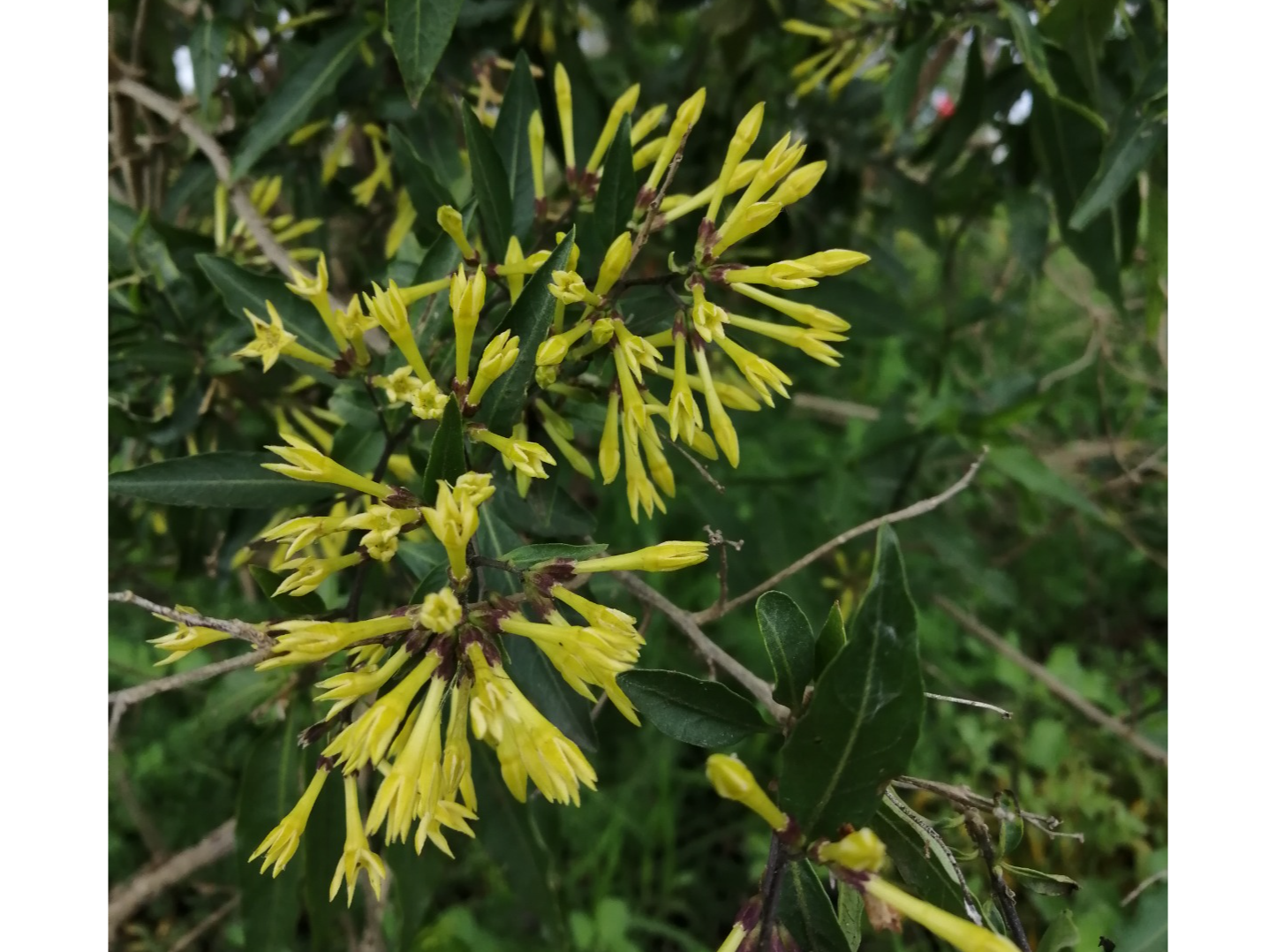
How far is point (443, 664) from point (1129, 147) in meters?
1.01

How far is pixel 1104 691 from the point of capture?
7.23 ft

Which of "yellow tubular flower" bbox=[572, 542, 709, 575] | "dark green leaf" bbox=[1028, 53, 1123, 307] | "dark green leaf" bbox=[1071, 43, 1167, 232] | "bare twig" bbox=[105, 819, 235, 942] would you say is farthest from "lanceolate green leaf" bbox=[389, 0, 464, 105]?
"bare twig" bbox=[105, 819, 235, 942]

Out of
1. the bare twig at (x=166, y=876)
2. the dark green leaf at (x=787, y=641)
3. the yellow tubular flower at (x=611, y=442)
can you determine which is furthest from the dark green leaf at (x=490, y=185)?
the bare twig at (x=166, y=876)

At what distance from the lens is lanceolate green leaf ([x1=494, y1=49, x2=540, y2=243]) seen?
96cm

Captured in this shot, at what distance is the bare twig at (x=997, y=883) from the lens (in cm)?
64

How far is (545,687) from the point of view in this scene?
79cm

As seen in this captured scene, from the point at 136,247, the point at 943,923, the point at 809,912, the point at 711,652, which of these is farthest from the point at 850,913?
the point at 136,247

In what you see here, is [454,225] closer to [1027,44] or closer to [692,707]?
[692,707]

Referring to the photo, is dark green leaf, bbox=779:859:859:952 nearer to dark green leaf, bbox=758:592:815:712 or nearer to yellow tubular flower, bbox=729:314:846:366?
dark green leaf, bbox=758:592:815:712

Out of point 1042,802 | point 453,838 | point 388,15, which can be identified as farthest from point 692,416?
point 1042,802

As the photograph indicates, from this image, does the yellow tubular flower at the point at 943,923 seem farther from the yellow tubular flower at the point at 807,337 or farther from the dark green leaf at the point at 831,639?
the yellow tubular flower at the point at 807,337

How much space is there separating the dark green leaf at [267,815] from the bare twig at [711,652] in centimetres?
49

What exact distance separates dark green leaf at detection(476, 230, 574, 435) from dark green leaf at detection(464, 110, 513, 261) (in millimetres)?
217

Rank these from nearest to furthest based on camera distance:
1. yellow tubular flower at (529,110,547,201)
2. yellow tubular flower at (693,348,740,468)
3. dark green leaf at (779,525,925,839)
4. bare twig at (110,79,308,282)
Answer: dark green leaf at (779,525,925,839)
yellow tubular flower at (693,348,740,468)
yellow tubular flower at (529,110,547,201)
bare twig at (110,79,308,282)
